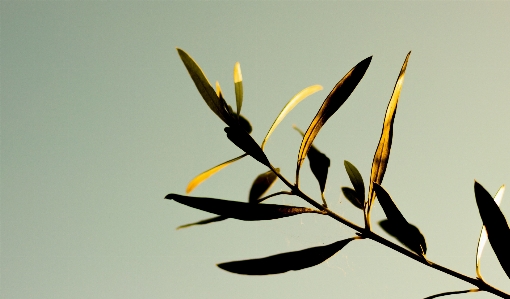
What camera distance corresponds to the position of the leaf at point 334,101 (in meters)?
0.98

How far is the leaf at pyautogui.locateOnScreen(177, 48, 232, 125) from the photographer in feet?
3.08

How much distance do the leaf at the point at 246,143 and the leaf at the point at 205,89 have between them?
0.07 m

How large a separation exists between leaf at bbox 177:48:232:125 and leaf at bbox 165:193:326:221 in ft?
0.68

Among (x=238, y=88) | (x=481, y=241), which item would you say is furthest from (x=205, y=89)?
(x=481, y=241)

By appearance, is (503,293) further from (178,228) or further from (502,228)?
(178,228)

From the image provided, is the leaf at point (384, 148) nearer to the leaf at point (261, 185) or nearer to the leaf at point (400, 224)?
the leaf at point (400, 224)

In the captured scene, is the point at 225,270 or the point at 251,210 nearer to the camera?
the point at 225,270

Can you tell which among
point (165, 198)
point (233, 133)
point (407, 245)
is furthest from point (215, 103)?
point (407, 245)

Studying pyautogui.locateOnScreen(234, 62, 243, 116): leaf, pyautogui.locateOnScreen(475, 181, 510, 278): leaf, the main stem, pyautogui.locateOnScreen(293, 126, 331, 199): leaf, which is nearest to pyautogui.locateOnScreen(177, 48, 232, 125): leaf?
pyautogui.locateOnScreen(234, 62, 243, 116): leaf

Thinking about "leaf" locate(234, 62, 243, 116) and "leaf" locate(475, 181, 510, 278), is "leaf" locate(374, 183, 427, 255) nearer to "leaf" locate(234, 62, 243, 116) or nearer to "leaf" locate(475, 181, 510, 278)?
"leaf" locate(475, 181, 510, 278)

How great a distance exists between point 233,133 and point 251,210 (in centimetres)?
18

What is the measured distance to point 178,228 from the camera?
0.93 metres

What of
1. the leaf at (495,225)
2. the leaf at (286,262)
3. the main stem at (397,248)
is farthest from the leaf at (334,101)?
the leaf at (495,225)

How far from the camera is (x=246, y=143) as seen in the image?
36.1 inches
